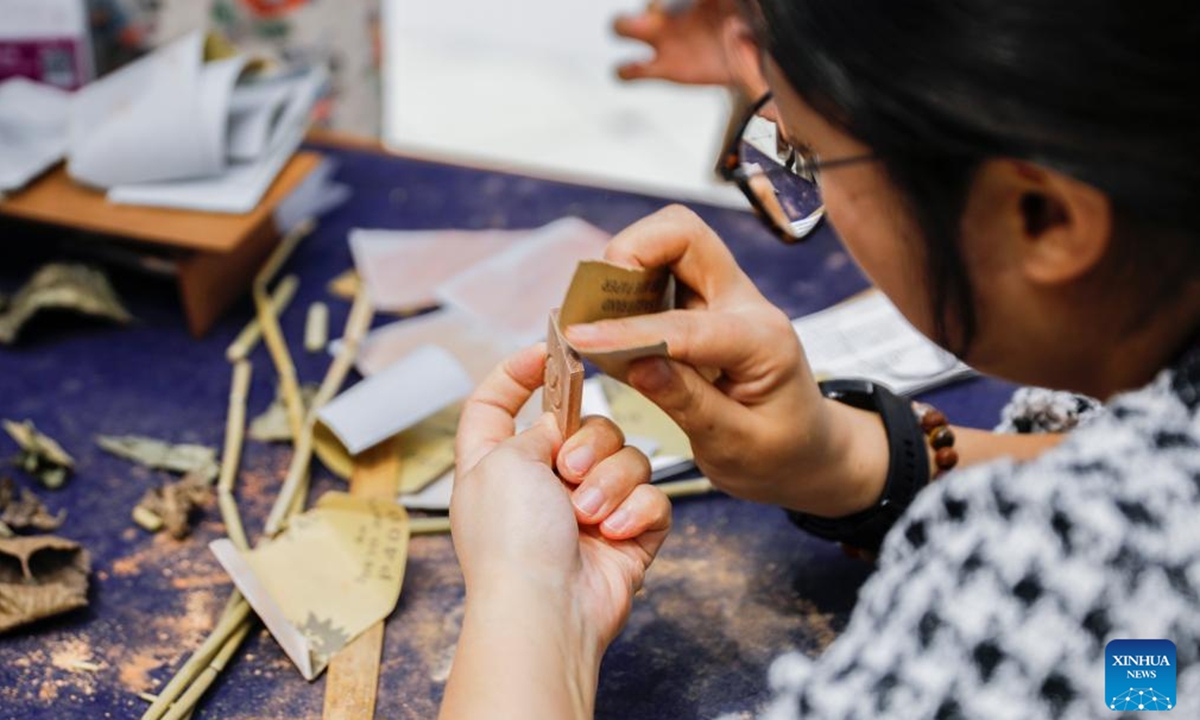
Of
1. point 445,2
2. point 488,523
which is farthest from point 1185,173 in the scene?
point 445,2

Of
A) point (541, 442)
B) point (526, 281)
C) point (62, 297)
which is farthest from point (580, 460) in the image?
point (62, 297)

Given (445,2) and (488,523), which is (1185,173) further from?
(445,2)

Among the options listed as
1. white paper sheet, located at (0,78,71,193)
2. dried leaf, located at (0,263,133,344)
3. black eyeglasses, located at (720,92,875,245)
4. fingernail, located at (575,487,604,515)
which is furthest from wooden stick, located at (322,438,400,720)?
white paper sheet, located at (0,78,71,193)

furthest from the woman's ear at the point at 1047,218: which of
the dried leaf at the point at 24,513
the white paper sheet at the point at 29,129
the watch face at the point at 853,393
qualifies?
the white paper sheet at the point at 29,129

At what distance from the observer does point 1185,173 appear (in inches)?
18.9

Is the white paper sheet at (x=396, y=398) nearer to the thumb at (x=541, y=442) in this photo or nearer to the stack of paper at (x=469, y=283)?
the stack of paper at (x=469, y=283)

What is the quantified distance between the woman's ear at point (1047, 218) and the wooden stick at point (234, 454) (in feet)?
2.14

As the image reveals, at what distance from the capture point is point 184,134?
1.17 meters

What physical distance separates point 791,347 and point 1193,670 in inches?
12.8

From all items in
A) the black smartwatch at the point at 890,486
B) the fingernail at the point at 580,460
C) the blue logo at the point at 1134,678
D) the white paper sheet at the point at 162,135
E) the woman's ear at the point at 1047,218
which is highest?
the woman's ear at the point at 1047,218

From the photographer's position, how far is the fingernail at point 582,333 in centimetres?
68

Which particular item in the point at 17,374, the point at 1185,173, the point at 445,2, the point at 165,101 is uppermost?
the point at 1185,173

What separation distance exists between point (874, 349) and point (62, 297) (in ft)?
2.80

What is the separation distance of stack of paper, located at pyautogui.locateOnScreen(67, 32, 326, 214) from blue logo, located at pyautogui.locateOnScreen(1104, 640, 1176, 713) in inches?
37.8
